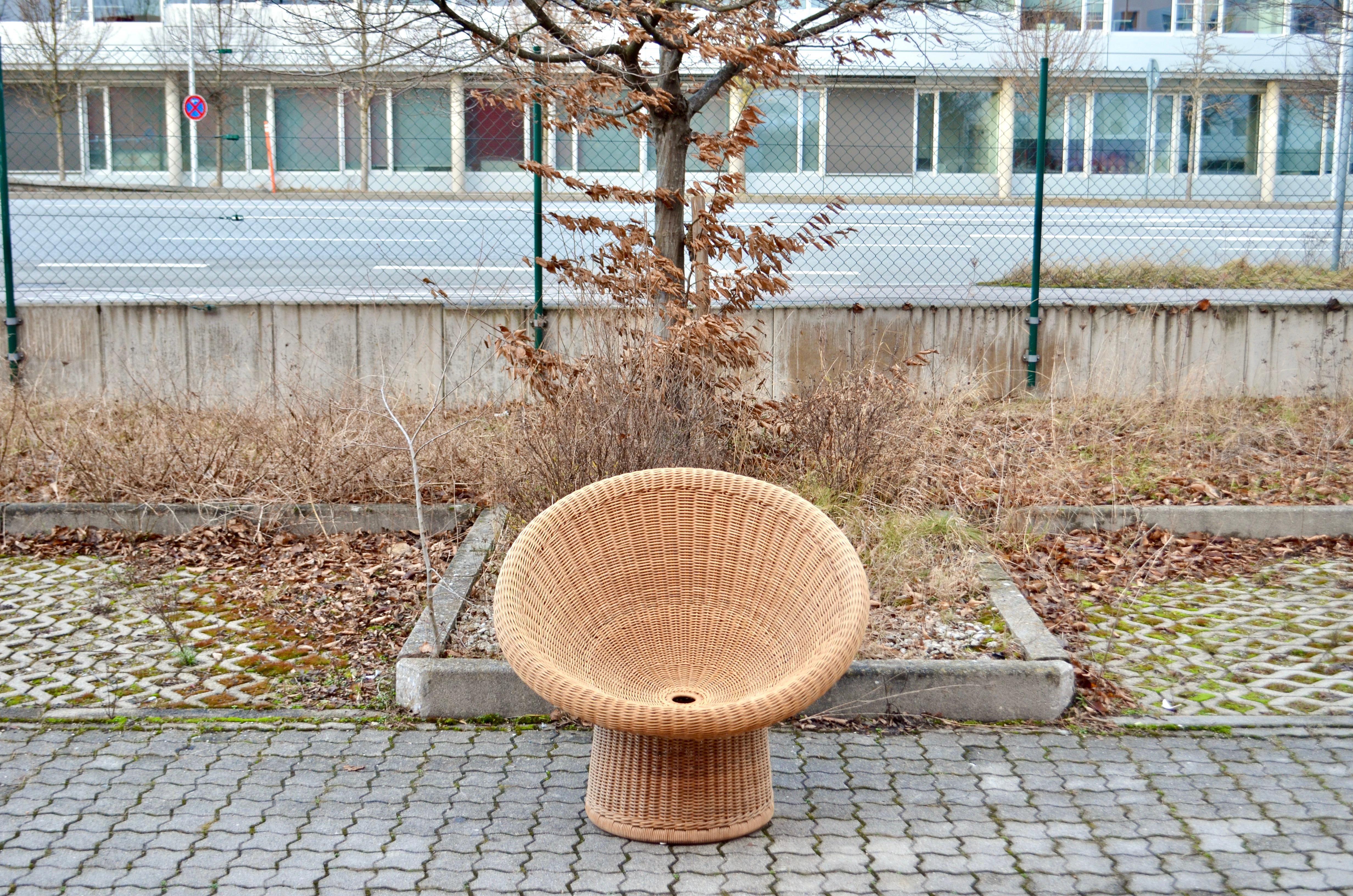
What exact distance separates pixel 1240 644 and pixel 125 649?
440 centimetres

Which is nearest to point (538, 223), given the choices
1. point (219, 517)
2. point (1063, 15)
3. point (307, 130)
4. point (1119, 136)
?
point (219, 517)

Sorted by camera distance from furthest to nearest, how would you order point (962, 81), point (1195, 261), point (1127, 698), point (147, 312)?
point (1195, 261) → point (962, 81) → point (147, 312) → point (1127, 698)

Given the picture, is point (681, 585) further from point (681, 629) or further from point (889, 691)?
point (889, 691)

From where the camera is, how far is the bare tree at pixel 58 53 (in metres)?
14.5

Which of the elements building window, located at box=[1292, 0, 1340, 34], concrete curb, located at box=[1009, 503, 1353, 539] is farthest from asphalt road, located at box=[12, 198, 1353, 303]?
concrete curb, located at box=[1009, 503, 1353, 539]

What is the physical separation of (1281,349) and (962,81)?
347 centimetres

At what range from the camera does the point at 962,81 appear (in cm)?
1018

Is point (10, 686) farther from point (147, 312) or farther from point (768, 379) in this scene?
point (768, 379)

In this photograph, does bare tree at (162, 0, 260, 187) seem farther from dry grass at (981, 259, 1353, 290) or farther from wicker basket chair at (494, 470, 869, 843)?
wicker basket chair at (494, 470, 869, 843)

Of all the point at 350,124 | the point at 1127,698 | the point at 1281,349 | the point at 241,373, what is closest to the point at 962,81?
the point at 1281,349

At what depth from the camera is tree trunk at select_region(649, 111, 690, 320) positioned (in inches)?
253

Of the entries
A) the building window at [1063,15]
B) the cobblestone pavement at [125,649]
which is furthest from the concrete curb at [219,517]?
the building window at [1063,15]

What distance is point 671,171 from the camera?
645 cm

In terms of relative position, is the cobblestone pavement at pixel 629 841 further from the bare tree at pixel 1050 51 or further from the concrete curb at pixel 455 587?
the bare tree at pixel 1050 51
